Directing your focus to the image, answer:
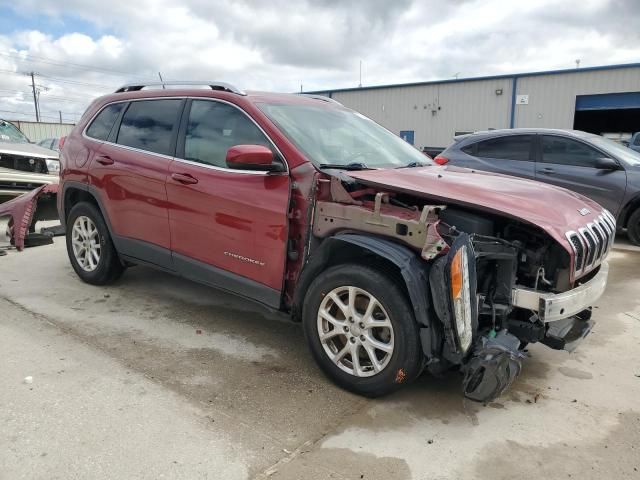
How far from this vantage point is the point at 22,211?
642 centimetres

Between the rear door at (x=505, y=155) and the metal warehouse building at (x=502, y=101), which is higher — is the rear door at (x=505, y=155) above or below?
below

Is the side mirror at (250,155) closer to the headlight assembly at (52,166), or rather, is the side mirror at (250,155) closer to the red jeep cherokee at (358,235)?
the red jeep cherokee at (358,235)

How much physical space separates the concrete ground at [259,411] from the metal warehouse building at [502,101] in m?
15.9

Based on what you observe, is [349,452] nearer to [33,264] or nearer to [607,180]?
[33,264]

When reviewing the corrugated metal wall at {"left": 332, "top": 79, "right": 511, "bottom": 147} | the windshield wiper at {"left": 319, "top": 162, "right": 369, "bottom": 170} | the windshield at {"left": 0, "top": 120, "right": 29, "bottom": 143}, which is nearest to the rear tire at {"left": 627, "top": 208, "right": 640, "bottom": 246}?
the windshield wiper at {"left": 319, "top": 162, "right": 369, "bottom": 170}

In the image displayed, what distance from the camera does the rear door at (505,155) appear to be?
7984 millimetres

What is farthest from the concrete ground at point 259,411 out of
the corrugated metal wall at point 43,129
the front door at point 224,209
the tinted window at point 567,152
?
the corrugated metal wall at point 43,129

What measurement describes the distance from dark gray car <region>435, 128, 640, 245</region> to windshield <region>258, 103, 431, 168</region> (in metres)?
4.06

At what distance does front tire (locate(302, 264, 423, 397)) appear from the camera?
288 centimetres

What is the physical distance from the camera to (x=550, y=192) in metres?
3.43

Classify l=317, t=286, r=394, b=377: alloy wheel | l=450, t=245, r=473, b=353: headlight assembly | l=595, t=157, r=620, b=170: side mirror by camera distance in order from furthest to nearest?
l=595, t=157, r=620, b=170: side mirror, l=317, t=286, r=394, b=377: alloy wheel, l=450, t=245, r=473, b=353: headlight assembly

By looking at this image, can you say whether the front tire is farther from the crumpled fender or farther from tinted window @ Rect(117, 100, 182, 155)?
the crumpled fender

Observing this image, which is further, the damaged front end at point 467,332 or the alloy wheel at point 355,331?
the alloy wheel at point 355,331

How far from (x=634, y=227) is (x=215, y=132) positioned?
6.50 metres
